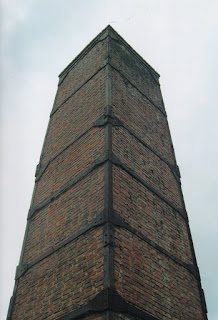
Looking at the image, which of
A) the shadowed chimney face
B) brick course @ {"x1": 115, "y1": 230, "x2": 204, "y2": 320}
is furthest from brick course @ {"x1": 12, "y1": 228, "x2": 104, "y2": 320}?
brick course @ {"x1": 115, "y1": 230, "x2": 204, "y2": 320}

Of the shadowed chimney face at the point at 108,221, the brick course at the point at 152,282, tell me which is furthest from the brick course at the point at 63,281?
the brick course at the point at 152,282

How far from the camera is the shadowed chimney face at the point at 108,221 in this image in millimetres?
4199

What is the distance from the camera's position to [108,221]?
4.51 meters

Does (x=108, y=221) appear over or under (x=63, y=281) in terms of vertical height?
over

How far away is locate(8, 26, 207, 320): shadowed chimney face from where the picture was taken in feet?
13.8

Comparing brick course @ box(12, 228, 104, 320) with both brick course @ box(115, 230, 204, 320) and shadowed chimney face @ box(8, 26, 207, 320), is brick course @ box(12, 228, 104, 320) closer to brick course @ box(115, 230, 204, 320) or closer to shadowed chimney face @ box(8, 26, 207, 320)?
shadowed chimney face @ box(8, 26, 207, 320)

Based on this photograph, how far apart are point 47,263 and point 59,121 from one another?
4.44 meters

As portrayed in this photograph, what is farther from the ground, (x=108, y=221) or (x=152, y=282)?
(x=108, y=221)

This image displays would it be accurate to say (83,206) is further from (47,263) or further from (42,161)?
(42,161)

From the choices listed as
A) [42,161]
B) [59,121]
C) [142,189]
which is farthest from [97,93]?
[142,189]

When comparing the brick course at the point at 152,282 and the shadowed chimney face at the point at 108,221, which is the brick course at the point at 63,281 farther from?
the brick course at the point at 152,282

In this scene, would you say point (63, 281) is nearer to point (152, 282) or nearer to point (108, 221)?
point (108, 221)

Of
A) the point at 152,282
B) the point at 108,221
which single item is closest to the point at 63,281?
the point at 108,221

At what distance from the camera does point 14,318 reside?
5.12 metres
